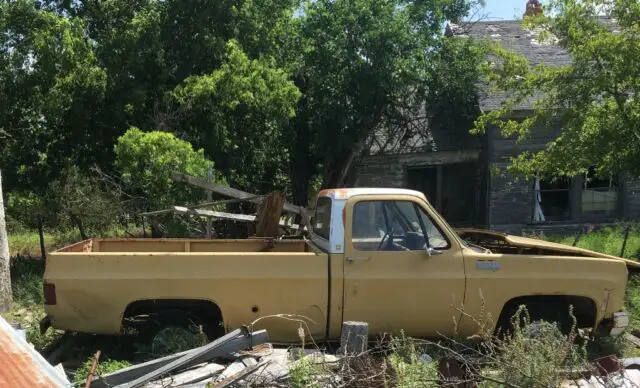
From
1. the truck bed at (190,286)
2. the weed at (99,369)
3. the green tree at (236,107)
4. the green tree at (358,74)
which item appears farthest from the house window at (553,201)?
the weed at (99,369)

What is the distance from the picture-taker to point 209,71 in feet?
37.8

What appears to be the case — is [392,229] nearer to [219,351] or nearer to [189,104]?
[219,351]

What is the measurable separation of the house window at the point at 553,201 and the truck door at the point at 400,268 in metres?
10.2

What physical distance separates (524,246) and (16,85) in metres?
9.29

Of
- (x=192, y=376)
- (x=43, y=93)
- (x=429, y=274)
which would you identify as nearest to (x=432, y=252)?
(x=429, y=274)

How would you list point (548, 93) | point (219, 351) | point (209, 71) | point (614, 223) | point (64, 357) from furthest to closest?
point (614, 223) → point (209, 71) → point (548, 93) → point (64, 357) → point (219, 351)

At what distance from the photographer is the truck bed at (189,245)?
626 centimetres

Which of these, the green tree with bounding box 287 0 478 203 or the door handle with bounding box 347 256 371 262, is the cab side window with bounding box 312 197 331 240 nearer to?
the door handle with bounding box 347 256 371 262

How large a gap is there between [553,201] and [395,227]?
11.1 meters

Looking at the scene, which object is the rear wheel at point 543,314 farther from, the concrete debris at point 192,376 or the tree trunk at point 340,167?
the tree trunk at point 340,167

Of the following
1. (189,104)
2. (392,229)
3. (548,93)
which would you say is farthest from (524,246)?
(189,104)

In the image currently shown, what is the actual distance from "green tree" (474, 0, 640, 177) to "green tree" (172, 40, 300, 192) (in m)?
4.39

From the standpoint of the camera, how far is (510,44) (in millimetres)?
15820

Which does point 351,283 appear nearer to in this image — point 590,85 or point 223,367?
point 223,367
